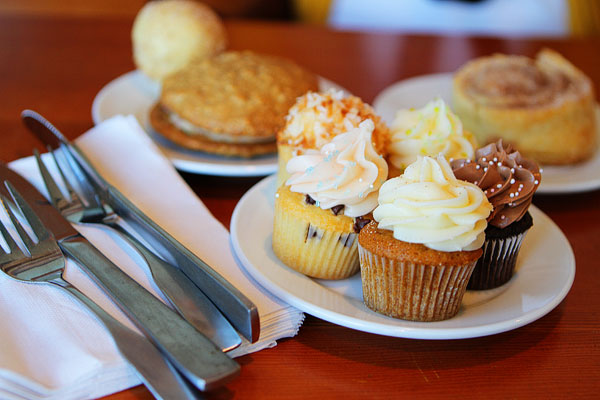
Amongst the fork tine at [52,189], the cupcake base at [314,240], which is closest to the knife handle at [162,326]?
the fork tine at [52,189]

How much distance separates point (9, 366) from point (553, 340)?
2.85 feet

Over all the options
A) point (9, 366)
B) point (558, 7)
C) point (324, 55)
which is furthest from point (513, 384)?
point (558, 7)

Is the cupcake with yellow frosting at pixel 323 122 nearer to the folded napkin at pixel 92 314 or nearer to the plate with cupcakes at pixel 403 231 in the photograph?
the plate with cupcakes at pixel 403 231

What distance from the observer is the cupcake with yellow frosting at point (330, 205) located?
42.2 inches

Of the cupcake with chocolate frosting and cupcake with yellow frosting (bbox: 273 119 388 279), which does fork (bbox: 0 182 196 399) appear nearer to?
cupcake with yellow frosting (bbox: 273 119 388 279)

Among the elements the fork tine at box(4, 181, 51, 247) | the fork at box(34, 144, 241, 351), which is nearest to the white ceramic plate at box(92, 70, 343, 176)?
the fork at box(34, 144, 241, 351)

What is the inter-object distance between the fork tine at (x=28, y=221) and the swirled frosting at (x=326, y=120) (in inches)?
20.7

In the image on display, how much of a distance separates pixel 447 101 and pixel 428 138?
818 mm

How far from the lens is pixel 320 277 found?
3.71ft

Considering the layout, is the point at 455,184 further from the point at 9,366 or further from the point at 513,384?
the point at 9,366

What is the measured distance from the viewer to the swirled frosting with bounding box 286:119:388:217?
3.49ft

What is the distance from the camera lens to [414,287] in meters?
1.00

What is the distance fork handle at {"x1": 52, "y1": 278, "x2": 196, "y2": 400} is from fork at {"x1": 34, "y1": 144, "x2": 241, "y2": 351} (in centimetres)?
8

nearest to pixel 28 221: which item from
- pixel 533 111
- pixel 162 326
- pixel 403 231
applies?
pixel 162 326
